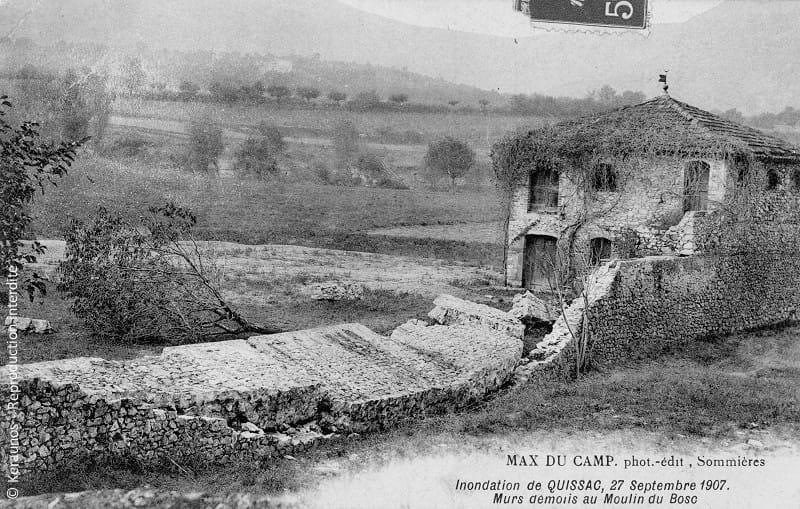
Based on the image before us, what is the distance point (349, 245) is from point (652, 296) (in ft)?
42.8

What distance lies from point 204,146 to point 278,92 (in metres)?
7.65

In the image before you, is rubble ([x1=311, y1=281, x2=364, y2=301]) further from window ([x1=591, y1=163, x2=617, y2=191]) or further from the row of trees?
the row of trees

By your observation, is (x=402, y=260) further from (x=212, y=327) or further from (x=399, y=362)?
(x=399, y=362)

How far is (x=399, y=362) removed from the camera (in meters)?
10.5

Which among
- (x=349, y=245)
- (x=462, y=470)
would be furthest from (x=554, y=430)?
(x=349, y=245)

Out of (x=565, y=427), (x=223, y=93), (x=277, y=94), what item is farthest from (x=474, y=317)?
(x=277, y=94)

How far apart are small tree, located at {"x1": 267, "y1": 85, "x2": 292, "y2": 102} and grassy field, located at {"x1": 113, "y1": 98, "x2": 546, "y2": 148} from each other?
65cm

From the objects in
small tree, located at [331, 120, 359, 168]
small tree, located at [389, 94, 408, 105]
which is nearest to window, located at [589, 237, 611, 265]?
small tree, located at [331, 120, 359, 168]

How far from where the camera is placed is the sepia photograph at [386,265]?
24.7 ft

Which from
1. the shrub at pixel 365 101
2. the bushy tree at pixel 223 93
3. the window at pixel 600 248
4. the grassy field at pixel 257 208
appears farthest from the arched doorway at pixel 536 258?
the shrub at pixel 365 101

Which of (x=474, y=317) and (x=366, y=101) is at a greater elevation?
(x=366, y=101)

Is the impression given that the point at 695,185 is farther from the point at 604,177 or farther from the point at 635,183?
the point at 604,177

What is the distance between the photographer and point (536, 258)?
21.0 metres

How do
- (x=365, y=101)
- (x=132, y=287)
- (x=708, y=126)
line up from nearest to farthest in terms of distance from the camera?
(x=132, y=287) → (x=708, y=126) → (x=365, y=101)
